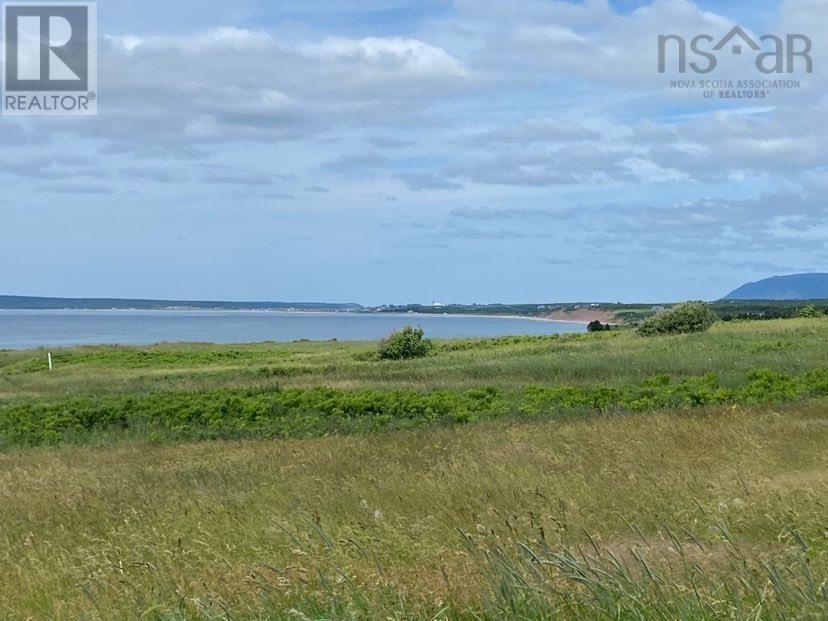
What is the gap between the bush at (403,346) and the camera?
183 feet

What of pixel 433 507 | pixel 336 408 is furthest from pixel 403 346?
pixel 433 507

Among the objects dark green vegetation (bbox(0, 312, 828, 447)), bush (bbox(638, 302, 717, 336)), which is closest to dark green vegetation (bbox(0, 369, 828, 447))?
dark green vegetation (bbox(0, 312, 828, 447))

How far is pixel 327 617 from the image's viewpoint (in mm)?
4020

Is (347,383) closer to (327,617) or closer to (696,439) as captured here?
(696,439)

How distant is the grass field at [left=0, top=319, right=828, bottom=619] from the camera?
4.12 m

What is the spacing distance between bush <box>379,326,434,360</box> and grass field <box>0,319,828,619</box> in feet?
105

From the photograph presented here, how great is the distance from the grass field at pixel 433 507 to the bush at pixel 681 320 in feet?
110

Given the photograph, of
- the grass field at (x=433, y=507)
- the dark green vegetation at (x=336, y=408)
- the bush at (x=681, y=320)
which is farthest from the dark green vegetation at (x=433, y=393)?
the bush at (x=681, y=320)

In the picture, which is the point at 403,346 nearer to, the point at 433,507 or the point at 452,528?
the point at 433,507

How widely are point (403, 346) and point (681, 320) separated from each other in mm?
18750

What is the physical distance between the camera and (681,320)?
181 feet

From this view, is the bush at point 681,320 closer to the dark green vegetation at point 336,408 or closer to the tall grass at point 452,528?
the dark green vegetation at point 336,408

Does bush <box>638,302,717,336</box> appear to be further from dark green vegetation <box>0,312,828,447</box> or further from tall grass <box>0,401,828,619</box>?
tall grass <box>0,401,828,619</box>

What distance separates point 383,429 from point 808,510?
12.5 metres
